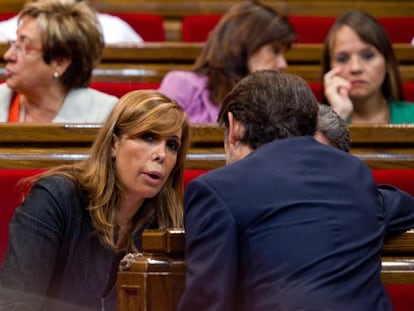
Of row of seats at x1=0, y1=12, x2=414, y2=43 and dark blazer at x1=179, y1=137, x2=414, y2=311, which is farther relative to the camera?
row of seats at x1=0, y1=12, x2=414, y2=43

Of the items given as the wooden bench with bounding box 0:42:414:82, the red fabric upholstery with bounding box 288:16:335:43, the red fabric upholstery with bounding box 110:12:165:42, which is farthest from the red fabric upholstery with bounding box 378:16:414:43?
the red fabric upholstery with bounding box 110:12:165:42

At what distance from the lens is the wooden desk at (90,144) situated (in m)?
1.17

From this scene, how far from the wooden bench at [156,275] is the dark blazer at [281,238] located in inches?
1.0

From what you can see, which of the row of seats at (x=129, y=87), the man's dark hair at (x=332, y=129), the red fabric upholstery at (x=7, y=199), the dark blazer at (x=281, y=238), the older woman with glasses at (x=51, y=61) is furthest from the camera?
the row of seats at (x=129, y=87)

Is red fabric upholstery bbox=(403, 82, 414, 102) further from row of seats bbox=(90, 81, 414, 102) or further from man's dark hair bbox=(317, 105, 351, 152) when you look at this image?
man's dark hair bbox=(317, 105, 351, 152)

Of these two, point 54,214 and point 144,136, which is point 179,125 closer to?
point 144,136

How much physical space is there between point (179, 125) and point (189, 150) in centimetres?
13

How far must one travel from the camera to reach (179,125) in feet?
3.49

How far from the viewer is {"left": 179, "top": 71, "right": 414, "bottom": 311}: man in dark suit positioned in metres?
0.77

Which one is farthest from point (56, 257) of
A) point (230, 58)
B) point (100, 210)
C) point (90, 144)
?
point (230, 58)

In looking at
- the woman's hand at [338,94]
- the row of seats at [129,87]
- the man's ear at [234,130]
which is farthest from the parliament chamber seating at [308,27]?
the man's ear at [234,130]

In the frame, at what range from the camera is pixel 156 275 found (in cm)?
81

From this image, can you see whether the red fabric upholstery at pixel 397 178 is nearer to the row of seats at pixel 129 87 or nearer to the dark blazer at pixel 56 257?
the dark blazer at pixel 56 257

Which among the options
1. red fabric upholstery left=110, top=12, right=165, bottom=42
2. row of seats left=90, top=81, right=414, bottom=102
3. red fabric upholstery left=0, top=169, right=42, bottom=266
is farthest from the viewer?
red fabric upholstery left=110, top=12, right=165, bottom=42
